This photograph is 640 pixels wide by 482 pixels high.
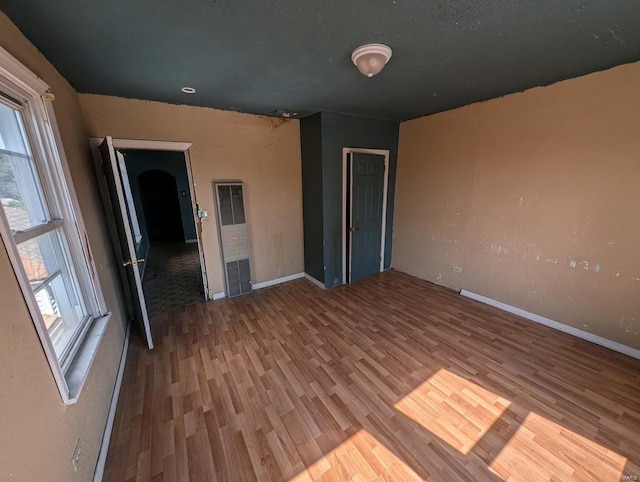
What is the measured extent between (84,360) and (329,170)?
2.88 meters

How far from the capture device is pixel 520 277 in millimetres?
2758

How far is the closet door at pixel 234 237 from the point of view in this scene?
3.15m

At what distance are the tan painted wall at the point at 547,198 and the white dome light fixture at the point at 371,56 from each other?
6.17 ft

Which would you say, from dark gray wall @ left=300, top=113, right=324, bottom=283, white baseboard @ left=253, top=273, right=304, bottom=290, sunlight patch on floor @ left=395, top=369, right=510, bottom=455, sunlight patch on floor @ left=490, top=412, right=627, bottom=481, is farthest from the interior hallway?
sunlight patch on floor @ left=490, top=412, right=627, bottom=481

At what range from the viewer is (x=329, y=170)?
10.8 ft

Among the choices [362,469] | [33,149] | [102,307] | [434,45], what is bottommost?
[362,469]

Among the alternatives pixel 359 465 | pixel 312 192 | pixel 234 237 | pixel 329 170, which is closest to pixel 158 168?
pixel 234 237

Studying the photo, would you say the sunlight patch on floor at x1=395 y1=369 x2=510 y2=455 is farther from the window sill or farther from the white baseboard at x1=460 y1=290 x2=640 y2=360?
the window sill

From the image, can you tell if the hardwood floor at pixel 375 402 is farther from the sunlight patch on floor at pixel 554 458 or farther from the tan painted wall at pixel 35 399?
the tan painted wall at pixel 35 399

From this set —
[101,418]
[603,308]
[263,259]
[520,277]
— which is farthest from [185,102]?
[603,308]

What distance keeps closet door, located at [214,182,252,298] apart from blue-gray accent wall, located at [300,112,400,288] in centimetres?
96

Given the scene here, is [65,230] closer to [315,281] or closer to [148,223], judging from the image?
[315,281]

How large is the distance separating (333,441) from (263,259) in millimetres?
2541

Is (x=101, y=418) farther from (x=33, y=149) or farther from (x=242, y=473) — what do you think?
(x=33, y=149)
